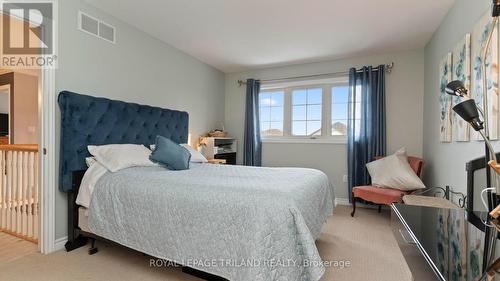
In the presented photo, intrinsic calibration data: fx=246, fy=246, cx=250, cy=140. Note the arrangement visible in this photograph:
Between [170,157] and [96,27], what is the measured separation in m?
1.59

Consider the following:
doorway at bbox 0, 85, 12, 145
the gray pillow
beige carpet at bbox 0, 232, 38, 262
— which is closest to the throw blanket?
the gray pillow

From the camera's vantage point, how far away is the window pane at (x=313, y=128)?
14.0ft

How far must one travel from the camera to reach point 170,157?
253cm

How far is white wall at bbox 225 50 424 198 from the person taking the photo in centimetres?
364

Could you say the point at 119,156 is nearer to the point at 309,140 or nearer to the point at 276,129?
the point at 276,129

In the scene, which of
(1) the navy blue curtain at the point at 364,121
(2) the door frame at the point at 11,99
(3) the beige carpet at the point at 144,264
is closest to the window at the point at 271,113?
(1) the navy blue curtain at the point at 364,121

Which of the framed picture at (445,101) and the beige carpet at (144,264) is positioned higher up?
the framed picture at (445,101)

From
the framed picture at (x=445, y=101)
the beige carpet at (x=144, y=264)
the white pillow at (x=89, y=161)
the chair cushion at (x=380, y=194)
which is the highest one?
the framed picture at (x=445, y=101)

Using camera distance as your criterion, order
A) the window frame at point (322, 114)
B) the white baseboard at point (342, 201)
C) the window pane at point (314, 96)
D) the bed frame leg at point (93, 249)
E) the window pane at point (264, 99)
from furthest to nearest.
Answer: the window pane at point (264, 99), the window pane at point (314, 96), the window frame at point (322, 114), the white baseboard at point (342, 201), the bed frame leg at point (93, 249)

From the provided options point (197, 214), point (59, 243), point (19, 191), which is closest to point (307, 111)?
point (197, 214)

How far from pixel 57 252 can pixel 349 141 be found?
385 centimetres

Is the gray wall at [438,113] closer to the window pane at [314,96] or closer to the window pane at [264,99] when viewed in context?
the window pane at [314,96]

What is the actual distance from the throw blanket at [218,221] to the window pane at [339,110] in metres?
2.31

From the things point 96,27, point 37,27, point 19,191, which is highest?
point 96,27
